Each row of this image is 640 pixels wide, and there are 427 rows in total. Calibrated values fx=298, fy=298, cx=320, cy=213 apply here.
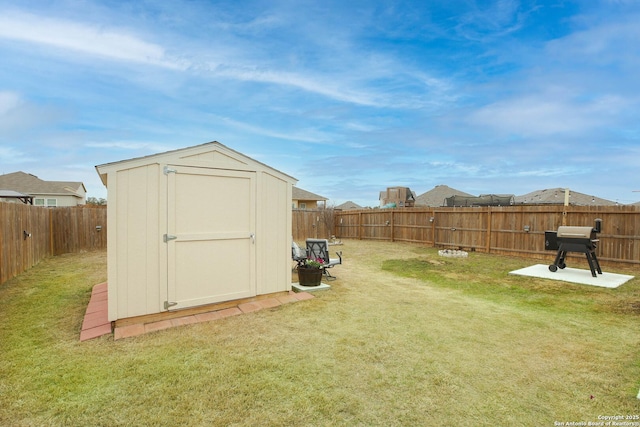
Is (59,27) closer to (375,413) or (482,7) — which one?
(375,413)

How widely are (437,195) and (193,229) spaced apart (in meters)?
23.5

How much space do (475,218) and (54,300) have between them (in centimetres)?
1191

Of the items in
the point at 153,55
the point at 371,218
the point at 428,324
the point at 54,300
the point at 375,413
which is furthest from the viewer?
the point at 371,218

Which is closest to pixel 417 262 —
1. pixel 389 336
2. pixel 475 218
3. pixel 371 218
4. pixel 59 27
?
pixel 475 218

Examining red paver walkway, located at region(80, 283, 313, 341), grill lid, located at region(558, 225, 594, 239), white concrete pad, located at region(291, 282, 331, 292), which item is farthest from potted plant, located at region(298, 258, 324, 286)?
grill lid, located at region(558, 225, 594, 239)

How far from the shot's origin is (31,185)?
20469mm

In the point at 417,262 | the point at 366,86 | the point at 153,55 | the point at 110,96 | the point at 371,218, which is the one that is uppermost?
the point at 366,86

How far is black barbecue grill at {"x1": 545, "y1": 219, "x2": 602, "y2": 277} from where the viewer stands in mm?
6426

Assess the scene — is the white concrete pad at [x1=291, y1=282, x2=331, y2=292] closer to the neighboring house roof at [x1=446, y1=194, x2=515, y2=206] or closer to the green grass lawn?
the green grass lawn

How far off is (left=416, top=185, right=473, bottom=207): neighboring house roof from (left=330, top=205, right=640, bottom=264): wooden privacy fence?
33.6 feet

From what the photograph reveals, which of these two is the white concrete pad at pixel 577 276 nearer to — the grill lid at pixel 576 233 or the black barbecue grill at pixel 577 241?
the black barbecue grill at pixel 577 241

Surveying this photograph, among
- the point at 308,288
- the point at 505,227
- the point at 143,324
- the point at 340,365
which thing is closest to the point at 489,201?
the point at 505,227

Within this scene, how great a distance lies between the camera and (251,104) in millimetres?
11008

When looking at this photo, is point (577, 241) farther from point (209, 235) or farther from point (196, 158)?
point (196, 158)
